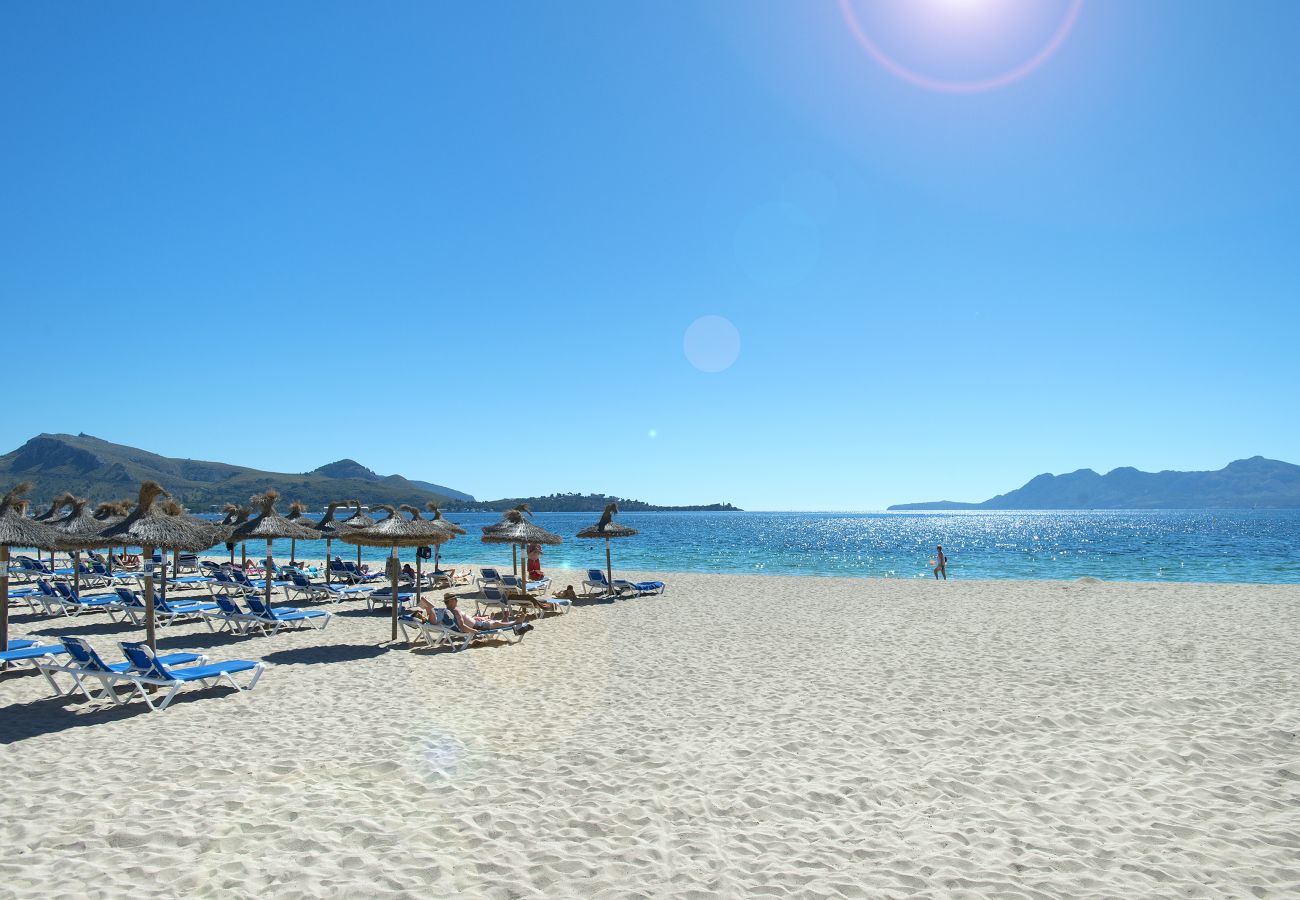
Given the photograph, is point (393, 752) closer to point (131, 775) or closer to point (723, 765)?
point (131, 775)

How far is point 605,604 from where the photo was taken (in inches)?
719

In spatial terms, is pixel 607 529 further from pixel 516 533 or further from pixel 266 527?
pixel 266 527

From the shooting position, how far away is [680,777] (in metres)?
5.63

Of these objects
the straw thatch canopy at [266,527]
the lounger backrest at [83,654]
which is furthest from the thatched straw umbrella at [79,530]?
the lounger backrest at [83,654]

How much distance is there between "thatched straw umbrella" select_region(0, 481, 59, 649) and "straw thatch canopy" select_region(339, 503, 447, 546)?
4.35 m

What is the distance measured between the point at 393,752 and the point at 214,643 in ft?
26.3

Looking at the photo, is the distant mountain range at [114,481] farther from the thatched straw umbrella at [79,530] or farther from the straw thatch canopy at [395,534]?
the straw thatch canopy at [395,534]

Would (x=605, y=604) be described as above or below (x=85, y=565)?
below

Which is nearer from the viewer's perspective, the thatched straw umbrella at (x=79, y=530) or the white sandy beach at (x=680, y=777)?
the white sandy beach at (x=680, y=777)

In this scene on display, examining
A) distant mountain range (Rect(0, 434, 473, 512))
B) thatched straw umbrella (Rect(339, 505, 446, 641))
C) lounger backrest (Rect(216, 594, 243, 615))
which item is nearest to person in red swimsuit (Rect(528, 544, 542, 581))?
thatched straw umbrella (Rect(339, 505, 446, 641))

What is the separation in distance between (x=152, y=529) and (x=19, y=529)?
5.15 ft

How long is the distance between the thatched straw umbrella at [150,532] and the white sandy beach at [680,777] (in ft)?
6.00

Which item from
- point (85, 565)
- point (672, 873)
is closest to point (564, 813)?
point (672, 873)

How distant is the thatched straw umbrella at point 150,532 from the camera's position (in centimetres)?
1041
